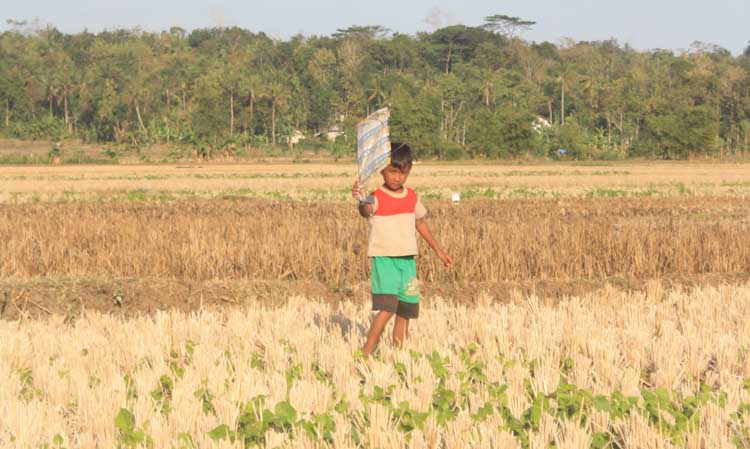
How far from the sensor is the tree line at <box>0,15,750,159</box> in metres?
66.7

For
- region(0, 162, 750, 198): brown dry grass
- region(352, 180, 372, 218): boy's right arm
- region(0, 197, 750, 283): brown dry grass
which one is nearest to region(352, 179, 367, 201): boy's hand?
region(352, 180, 372, 218): boy's right arm

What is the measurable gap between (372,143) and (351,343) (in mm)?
1424

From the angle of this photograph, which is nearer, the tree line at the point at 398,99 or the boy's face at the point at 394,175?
the boy's face at the point at 394,175

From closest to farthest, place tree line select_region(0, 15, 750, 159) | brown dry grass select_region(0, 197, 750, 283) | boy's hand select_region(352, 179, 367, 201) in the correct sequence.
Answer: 1. boy's hand select_region(352, 179, 367, 201)
2. brown dry grass select_region(0, 197, 750, 283)
3. tree line select_region(0, 15, 750, 159)

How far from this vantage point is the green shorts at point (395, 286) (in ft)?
20.6

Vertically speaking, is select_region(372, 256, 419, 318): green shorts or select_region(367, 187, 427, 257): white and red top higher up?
select_region(367, 187, 427, 257): white and red top

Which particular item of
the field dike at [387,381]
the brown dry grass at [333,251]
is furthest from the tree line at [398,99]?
the field dike at [387,381]

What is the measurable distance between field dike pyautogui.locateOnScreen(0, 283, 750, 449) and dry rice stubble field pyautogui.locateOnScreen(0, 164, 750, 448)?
16 millimetres

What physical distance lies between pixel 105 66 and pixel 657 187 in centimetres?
7328

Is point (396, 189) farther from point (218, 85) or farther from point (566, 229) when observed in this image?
point (218, 85)

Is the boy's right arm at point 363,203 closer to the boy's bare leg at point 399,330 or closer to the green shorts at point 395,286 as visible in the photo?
the green shorts at point 395,286

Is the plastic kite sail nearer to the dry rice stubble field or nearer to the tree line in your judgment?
the dry rice stubble field

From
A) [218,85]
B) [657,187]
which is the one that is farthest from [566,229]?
[218,85]

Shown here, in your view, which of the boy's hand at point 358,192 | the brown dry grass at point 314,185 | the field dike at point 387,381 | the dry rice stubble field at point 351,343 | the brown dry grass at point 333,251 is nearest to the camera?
the field dike at point 387,381
